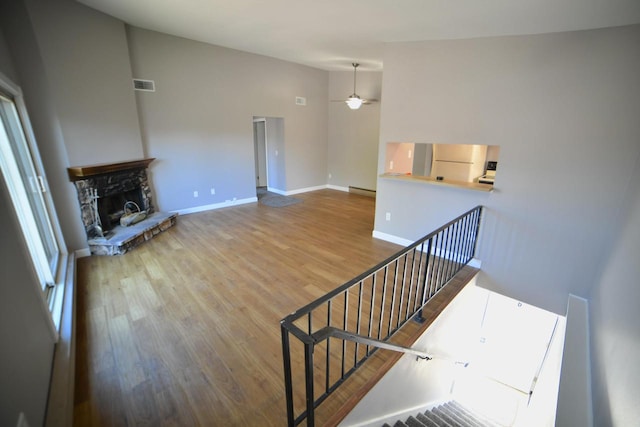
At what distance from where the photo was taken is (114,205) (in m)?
4.45

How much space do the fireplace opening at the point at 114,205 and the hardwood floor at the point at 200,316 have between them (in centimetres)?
69

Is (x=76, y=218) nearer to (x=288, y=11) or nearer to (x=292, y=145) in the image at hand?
(x=288, y=11)

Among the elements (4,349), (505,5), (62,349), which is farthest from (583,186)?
(62,349)

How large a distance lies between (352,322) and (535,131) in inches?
110

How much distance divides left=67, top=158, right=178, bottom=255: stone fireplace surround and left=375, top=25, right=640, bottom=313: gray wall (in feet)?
13.6

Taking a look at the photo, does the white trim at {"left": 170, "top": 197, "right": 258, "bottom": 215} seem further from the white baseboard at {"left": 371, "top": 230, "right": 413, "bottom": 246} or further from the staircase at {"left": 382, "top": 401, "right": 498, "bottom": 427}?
the staircase at {"left": 382, "top": 401, "right": 498, "bottom": 427}

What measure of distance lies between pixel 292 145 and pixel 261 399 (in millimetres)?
6090

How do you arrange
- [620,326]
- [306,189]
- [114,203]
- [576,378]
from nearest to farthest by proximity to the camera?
1. [620,326]
2. [576,378]
3. [114,203]
4. [306,189]

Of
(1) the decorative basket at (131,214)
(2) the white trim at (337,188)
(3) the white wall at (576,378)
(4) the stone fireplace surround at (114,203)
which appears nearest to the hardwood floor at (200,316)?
(4) the stone fireplace surround at (114,203)

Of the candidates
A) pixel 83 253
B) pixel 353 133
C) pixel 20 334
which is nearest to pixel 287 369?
pixel 20 334

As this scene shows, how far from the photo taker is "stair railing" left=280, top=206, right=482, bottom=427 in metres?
1.27

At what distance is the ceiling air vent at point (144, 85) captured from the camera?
4493mm

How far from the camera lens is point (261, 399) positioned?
5.82ft

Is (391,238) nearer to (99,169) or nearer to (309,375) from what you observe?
(309,375)
